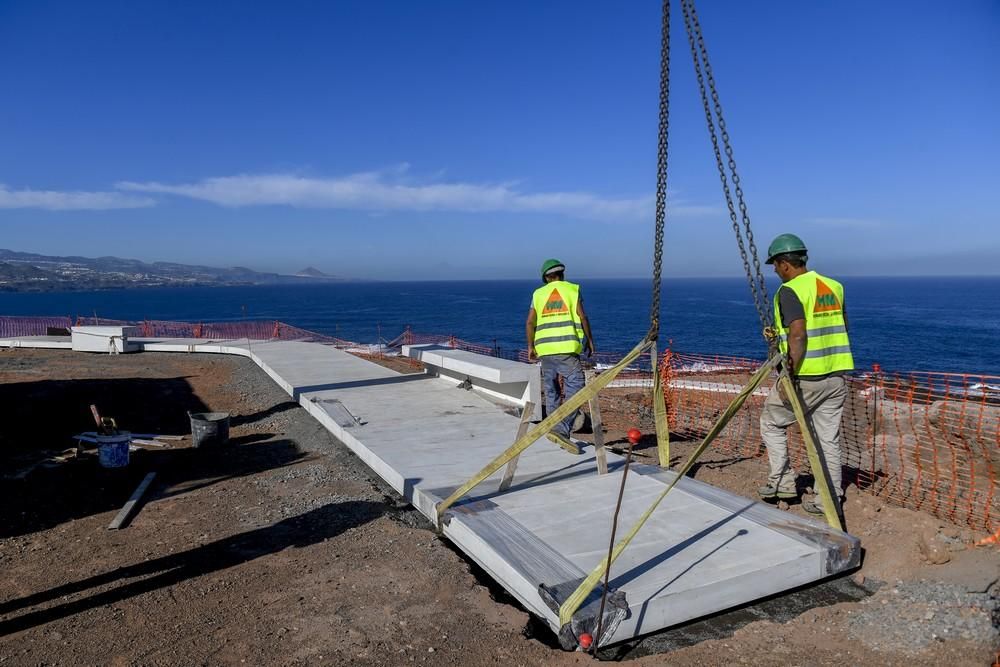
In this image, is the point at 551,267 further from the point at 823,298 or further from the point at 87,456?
the point at 87,456

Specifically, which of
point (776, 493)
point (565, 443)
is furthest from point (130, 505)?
point (776, 493)

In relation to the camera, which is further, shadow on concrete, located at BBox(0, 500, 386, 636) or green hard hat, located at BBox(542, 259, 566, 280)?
green hard hat, located at BBox(542, 259, 566, 280)

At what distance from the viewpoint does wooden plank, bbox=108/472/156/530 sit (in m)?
5.69

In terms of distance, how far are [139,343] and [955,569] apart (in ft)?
70.3

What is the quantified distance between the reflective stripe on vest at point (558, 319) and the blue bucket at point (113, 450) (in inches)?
190

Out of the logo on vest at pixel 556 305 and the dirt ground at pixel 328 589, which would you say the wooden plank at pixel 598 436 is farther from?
the logo on vest at pixel 556 305

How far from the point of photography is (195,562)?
496 cm

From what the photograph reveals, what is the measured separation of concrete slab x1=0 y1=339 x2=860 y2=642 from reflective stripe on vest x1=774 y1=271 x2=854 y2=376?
1.25m

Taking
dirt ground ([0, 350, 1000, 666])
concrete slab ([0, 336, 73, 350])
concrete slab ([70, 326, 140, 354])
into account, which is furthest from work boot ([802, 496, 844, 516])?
concrete slab ([0, 336, 73, 350])

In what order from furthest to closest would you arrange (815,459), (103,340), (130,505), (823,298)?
(103,340)
(130,505)
(823,298)
(815,459)

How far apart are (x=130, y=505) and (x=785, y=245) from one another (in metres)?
6.17

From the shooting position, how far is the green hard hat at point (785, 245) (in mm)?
5418

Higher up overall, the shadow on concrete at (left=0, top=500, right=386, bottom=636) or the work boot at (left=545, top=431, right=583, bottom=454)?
the work boot at (left=545, top=431, right=583, bottom=454)

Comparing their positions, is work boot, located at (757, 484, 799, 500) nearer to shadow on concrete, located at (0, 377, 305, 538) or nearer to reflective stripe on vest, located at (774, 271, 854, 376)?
reflective stripe on vest, located at (774, 271, 854, 376)
